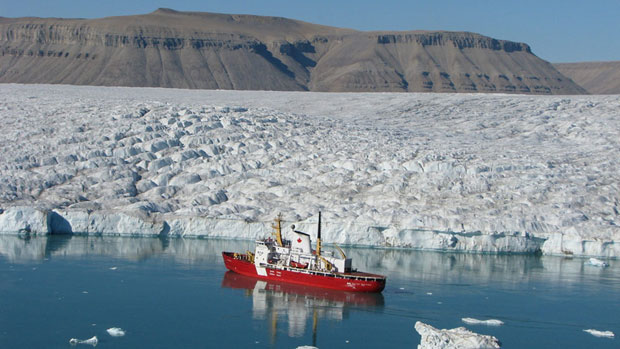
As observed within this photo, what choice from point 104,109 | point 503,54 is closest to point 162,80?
point 503,54

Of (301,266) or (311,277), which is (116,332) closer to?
(311,277)

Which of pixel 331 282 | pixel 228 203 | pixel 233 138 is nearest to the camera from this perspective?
pixel 331 282

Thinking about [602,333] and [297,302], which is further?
[297,302]

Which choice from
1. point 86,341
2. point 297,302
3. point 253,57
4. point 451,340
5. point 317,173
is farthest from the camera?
point 253,57

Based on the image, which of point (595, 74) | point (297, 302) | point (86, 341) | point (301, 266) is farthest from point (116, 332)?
point (595, 74)

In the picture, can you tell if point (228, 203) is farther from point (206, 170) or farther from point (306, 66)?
point (306, 66)

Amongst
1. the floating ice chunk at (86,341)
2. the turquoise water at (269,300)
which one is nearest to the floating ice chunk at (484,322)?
the turquoise water at (269,300)

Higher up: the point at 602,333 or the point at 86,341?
the point at 602,333
